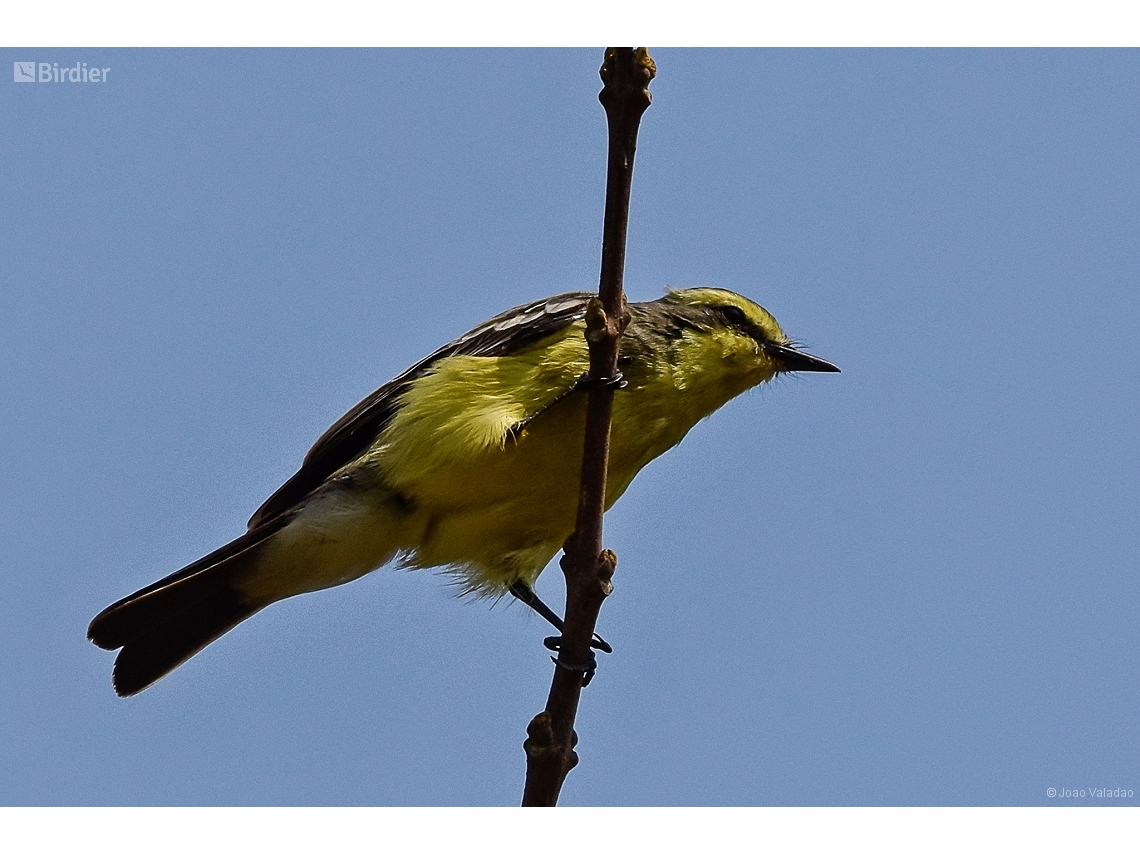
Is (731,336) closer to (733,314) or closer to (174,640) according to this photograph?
(733,314)

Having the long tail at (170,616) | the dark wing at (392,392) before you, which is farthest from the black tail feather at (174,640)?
the dark wing at (392,392)

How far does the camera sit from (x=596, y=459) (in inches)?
192

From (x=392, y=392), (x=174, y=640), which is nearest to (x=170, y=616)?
(x=174, y=640)

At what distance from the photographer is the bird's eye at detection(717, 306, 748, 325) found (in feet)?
23.6

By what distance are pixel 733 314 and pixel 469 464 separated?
180 cm

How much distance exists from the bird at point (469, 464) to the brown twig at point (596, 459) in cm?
119

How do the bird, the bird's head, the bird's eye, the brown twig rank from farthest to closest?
1. the bird's eye
2. the bird's head
3. the bird
4. the brown twig

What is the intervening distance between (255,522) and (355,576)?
585 millimetres

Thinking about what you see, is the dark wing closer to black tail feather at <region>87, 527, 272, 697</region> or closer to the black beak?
black tail feather at <region>87, 527, 272, 697</region>

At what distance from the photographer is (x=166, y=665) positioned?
682 centimetres

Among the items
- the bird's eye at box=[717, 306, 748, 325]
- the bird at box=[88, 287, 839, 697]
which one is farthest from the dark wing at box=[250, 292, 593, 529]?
the bird's eye at box=[717, 306, 748, 325]

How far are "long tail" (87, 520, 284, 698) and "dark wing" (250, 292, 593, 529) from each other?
0.29 m

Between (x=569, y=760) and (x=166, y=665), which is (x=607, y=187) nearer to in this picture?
(x=569, y=760)

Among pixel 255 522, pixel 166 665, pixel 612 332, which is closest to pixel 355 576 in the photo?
pixel 255 522
